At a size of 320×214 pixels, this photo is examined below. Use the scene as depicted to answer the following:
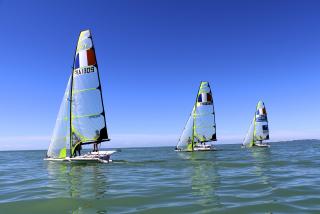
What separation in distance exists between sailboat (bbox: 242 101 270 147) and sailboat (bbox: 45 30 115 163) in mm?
58318

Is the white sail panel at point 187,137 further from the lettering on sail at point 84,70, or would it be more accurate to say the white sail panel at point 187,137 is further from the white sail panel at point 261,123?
the lettering on sail at point 84,70

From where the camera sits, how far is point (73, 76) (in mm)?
42000

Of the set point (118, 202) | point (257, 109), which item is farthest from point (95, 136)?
point (257, 109)

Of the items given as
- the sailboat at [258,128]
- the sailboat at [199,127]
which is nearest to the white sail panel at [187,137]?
the sailboat at [199,127]

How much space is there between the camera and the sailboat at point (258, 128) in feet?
302

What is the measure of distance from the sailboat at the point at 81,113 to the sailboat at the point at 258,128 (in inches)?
2296

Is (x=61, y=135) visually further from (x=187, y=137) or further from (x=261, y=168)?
(x=187, y=137)

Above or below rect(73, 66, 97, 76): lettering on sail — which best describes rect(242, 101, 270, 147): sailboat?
below

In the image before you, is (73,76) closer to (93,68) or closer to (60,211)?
(93,68)

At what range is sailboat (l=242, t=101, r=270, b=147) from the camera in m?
92.2

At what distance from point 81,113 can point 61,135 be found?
3312 mm

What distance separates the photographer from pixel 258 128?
9319cm

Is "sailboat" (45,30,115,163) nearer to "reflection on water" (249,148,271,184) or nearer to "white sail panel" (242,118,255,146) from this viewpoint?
"reflection on water" (249,148,271,184)

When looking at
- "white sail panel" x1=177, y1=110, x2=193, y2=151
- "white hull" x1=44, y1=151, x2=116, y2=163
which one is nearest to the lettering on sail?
"white hull" x1=44, y1=151, x2=116, y2=163
